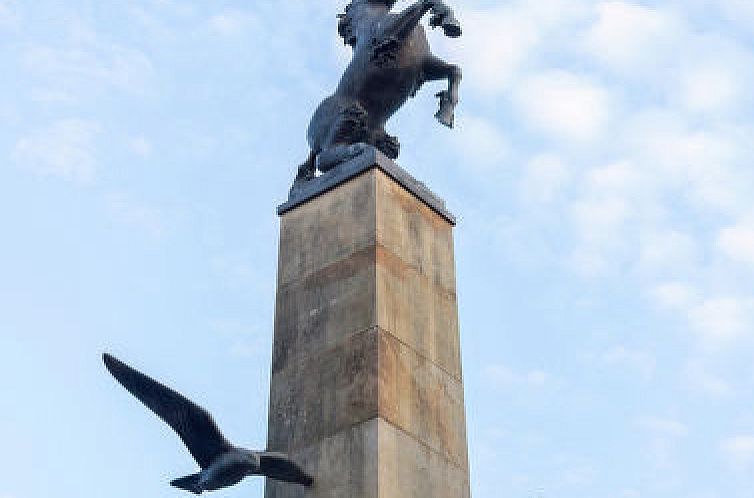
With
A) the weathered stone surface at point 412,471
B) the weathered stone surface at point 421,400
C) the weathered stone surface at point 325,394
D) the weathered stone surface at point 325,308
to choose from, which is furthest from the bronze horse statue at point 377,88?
the weathered stone surface at point 412,471

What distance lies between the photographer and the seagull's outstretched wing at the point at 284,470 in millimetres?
11391

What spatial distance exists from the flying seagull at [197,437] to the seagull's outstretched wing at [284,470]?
3 cm

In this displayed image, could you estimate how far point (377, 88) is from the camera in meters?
14.2

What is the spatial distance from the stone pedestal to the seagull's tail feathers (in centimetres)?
99

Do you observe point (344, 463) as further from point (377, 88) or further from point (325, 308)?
point (377, 88)

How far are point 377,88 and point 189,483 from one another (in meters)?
5.33

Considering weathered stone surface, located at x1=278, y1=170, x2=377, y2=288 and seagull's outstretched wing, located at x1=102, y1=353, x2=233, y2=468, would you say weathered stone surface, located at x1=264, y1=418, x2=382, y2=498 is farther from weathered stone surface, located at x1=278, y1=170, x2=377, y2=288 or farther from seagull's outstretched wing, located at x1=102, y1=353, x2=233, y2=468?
weathered stone surface, located at x1=278, y1=170, x2=377, y2=288

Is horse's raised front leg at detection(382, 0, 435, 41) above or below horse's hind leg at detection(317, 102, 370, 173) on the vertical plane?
above

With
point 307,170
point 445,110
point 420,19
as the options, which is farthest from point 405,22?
point 307,170

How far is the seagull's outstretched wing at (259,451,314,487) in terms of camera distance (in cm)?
1139

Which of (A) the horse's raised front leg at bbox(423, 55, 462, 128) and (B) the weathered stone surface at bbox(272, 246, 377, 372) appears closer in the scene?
(B) the weathered stone surface at bbox(272, 246, 377, 372)

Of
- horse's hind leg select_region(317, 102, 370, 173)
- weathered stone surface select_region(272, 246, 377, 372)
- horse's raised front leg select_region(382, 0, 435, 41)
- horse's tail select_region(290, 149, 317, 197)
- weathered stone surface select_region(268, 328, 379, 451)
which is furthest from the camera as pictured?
horse's tail select_region(290, 149, 317, 197)

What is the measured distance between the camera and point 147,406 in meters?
11.2

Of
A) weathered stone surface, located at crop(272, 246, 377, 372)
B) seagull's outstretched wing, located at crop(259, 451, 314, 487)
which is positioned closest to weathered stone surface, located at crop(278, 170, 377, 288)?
weathered stone surface, located at crop(272, 246, 377, 372)
